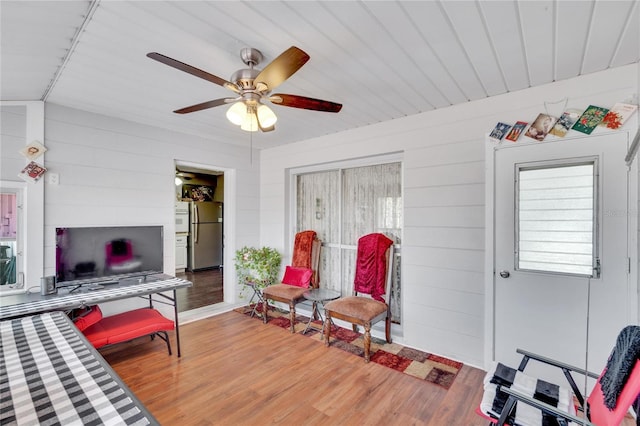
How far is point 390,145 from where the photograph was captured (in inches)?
131

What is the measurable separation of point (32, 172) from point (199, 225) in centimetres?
447

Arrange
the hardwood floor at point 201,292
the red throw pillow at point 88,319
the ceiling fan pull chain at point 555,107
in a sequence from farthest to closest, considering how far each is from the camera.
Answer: the hardwood floor at point 201,292, the red throw pillow at point 88,319, the ceiling fan pull chain at point 555,107

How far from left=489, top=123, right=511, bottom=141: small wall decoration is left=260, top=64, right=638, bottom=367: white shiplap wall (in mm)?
57

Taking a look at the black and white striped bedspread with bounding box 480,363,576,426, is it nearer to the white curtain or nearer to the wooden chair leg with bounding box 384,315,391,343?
the wooden chair leg with bounding box 384,315,391,343

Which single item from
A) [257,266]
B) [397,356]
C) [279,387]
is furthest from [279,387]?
[257,266]

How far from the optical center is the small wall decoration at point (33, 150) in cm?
270

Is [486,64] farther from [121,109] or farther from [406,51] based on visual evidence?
[121,109]

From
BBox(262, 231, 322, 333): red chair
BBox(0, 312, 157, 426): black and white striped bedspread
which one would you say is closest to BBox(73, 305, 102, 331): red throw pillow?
BBox(0, 312, 157, 426): black and white striped bedspread

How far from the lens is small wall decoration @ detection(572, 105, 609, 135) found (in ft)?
7.21

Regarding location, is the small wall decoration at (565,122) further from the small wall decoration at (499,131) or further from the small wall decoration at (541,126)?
the small wall decoration at (499,131)

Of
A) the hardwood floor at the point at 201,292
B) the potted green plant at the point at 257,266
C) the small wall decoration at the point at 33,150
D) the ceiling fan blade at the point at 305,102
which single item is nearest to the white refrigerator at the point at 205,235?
the hardwood floor at the point at 201,292

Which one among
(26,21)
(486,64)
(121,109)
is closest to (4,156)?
(121,109)

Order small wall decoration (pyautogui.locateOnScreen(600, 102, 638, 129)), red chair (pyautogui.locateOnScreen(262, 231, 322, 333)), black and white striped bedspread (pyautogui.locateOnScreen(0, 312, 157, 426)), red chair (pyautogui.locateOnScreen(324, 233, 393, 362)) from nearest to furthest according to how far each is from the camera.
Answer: black and white striped bedspread (pyautogui.locateOnScreen(0, 312, 157, 426)), small wall decoration (pyautogui.locateOnScreen(600, 102, 638, 129)), red chair (pyautogui.locateOnScreen(324, 233, 393, 362)), red chair (pyautogui.locateOnScreen(262, 231, 322, 333))

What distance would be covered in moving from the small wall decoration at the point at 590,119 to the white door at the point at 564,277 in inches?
2.9
